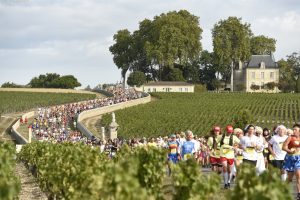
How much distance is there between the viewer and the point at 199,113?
209 ft

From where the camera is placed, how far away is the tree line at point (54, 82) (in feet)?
398

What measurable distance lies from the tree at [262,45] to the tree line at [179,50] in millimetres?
1748

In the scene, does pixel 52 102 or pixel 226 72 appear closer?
pixel 52 102

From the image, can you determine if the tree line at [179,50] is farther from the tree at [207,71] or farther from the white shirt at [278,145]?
the white shirt at [278,145]

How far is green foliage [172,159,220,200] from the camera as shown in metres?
8.45

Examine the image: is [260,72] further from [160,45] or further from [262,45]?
[160,45]

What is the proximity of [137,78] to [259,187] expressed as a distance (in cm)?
A: 9862

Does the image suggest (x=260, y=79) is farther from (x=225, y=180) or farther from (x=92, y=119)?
(x=225, y=180)

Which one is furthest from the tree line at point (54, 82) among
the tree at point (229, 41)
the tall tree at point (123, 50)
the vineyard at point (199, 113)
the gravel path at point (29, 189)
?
the gravel path at point (29, 189)

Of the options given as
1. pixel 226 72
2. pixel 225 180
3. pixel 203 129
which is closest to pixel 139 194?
pixel 225 180

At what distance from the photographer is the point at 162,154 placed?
36.6 feet

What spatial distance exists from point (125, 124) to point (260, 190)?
156 ft

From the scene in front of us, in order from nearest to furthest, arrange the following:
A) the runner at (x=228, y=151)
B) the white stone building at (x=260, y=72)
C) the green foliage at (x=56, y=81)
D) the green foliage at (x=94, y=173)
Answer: the green foliage at (x=94, y=173), the runner at (x=228, y=151), the white stone building at (x=260, y=72), the green foliage at (x=56, y=81)

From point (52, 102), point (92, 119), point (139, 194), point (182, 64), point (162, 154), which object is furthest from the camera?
point (182, 64)
